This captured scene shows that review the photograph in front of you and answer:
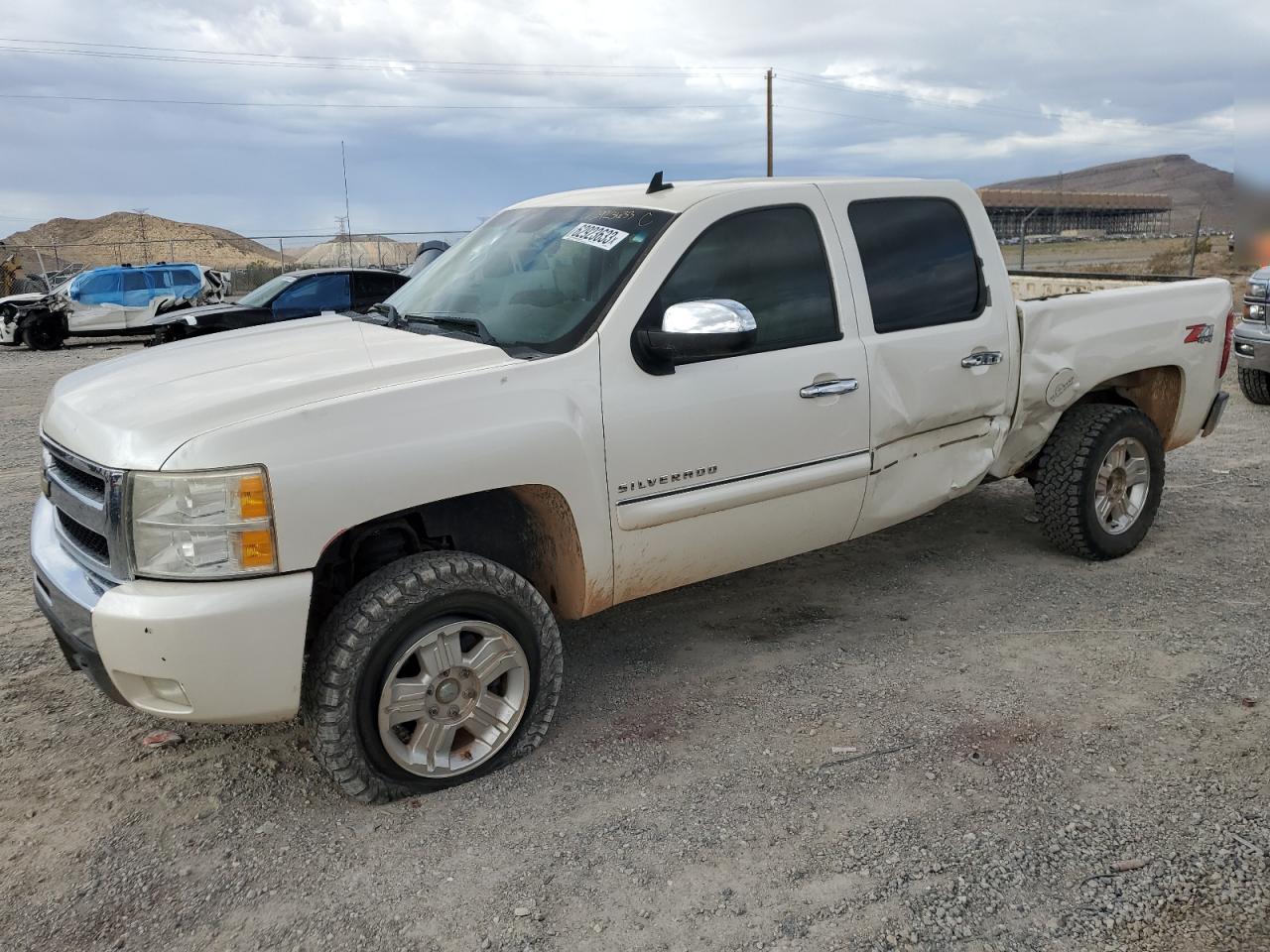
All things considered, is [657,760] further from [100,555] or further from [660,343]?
[100,555]

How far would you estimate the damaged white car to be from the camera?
19.2m

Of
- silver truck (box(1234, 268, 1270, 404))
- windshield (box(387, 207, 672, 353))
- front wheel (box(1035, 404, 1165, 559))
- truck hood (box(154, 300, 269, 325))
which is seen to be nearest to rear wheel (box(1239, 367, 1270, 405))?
silver truck (box(1234, 268, 1270, 404))

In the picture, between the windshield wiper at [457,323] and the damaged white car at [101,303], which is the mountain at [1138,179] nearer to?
the damaged white car at [101,303]

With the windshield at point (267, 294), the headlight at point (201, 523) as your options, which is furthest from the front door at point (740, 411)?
the windshield at point (267, 294)

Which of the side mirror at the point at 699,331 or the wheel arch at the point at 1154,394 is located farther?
the wheel arch at the point at 1154,394

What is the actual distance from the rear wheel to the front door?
7.36 m

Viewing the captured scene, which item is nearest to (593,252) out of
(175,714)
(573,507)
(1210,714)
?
(573,507)

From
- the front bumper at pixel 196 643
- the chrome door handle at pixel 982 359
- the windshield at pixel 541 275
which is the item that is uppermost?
the windshield at pixel 541 275

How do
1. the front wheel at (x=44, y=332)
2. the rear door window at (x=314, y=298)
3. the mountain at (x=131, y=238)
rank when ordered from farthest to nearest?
1. the mountain at (x=131, y=238)
2. the front wheel at (x=44, y=332)
3. the rear door window at (x=314, y=298)

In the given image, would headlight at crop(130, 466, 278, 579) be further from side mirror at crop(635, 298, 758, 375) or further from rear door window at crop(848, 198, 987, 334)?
rear door window at crop(848, 198, 987, 334)

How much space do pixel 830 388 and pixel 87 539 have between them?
2.66 meters

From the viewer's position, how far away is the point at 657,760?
3570 mm

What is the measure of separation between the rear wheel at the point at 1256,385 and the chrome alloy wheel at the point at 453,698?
8.85m

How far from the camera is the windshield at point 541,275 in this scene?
370cm
